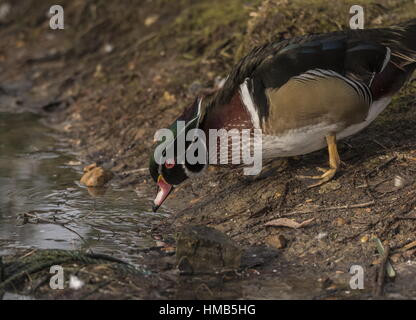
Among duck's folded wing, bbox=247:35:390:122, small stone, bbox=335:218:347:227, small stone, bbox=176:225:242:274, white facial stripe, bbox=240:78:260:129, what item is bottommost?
small stone, bbox=176:225:242:274

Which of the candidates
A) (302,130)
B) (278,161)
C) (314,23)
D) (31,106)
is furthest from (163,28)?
(302,130)

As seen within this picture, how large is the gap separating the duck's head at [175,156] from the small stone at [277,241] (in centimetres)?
84

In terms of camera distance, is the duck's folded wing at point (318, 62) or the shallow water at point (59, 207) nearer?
the shallow water at point (59, 207)

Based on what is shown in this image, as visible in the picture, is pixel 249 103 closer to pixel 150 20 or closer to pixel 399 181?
pixel 399 181

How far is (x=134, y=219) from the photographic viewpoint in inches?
204

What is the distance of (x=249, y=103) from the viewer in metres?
4.96

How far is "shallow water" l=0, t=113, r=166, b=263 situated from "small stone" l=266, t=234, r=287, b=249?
75 cm

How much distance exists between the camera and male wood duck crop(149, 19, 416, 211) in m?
4.81

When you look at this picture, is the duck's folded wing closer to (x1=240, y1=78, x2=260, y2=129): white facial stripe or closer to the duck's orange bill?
(x1=240, y1=78, x2=260, y2=129): white facial stripe

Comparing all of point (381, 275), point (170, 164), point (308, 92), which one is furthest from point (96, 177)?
point (381, 275)

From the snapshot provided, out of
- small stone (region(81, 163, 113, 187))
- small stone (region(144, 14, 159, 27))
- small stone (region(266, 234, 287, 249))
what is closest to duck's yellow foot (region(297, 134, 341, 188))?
small stone (region(266, 234, 287, 249))

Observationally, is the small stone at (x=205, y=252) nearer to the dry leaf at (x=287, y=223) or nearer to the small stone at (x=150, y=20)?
the dry leaf at (x=287, y=223)

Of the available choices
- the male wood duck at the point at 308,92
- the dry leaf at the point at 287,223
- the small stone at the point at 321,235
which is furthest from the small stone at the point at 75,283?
the small stone at the point at 321,235

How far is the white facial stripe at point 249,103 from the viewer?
4895 millimetres
